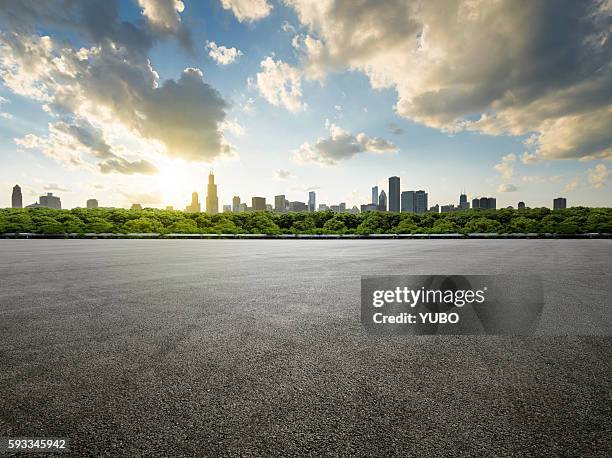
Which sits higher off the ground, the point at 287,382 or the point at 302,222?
the point at 302,222

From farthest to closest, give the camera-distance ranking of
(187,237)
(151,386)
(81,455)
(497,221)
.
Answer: (497,221), (187,237), (151,386), (81,455)

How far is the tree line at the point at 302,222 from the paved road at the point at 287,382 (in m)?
Result: 32.3

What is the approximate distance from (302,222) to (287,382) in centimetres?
4034

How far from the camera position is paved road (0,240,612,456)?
2359mm

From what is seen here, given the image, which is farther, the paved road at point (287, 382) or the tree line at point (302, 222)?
the tree line at point (302, 222)

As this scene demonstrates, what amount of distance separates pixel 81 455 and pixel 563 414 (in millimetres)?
3454

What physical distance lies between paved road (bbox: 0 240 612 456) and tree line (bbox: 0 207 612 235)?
32299 mm

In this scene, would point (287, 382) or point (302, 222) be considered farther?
point (302, 222)

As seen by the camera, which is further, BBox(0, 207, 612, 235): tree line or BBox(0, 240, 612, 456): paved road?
BBox(0, 207, 612, 235): tree line

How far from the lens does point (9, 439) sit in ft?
7.89

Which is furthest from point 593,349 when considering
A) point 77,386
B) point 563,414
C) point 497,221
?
point 497,221

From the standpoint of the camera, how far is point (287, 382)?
10.5ft

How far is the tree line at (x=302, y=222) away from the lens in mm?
37406

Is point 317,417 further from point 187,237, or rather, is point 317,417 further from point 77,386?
point 187,237
